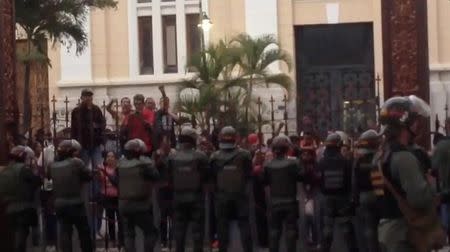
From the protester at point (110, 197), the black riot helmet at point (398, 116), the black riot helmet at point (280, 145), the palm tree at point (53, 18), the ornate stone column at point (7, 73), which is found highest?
the palm tree at point (53, 18)

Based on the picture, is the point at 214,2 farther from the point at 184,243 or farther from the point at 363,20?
the point at 184,243

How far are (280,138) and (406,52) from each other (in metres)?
2.15

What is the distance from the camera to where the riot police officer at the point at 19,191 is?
21141 mm

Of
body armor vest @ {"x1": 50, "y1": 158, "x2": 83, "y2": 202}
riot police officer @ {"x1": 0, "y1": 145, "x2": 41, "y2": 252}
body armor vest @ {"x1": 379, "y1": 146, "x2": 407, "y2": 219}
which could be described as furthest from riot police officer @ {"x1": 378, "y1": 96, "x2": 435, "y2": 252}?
riot police officer @ {"x1": 0, "y1": 145, "x2": 41, "y2": 252}

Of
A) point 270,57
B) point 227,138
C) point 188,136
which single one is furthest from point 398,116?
point 270,57

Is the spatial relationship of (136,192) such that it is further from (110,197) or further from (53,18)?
(53,18)

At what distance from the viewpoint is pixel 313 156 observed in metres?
22.1

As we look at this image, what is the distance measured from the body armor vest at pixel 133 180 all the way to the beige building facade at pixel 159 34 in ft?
62.4

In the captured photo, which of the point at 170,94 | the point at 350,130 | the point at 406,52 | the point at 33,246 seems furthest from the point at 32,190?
the point at 170,94

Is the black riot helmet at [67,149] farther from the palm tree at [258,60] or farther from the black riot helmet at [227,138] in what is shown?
the palm tree at [258,60]

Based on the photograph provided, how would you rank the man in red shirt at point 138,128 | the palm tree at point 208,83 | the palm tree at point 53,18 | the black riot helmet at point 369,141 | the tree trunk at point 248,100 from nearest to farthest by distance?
the black riot helmet at point 369,141, the man in red shirt at point 138,128, the palm tree at point 53,18, the tree trunk at point 248,100, the palm tree at point 208,83

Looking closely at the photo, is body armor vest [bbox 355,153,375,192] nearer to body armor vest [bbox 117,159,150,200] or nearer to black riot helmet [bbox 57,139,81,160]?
body armor vest [bbox 117,159,150,200]

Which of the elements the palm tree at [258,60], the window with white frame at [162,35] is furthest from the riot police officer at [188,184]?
the window with white frame at [162,35]

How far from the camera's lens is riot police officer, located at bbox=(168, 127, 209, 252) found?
21203mm
